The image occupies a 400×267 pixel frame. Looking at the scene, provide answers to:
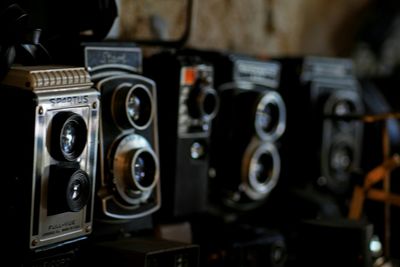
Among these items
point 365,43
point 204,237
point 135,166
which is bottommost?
point 204,237

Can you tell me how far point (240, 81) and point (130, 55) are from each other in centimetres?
75

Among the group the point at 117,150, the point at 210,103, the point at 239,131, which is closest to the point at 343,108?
the point at 239,131

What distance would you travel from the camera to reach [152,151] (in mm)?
2766

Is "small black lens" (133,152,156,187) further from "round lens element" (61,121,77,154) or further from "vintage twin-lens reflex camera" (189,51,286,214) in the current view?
"vintage twin-lens reflex camera" (189,51,286,214)

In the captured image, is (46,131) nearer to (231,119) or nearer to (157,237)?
(157,237)

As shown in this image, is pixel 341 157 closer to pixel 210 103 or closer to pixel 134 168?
pixel 210 103

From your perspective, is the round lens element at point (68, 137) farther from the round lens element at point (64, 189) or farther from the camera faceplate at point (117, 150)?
the camera faceplate at point (117, 150)

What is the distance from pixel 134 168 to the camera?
267cm

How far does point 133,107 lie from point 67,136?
1.37ft

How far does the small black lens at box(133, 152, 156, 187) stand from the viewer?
107 inches

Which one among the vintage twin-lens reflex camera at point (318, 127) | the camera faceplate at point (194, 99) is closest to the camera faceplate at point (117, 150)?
the camera faceplate at point (194, 99)

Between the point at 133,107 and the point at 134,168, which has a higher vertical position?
the point at 133,107

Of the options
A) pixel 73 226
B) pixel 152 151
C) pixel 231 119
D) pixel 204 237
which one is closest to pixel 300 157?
pixel 231 119

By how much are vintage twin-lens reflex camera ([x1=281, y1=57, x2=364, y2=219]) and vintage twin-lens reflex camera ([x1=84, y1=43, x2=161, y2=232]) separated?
124cm
